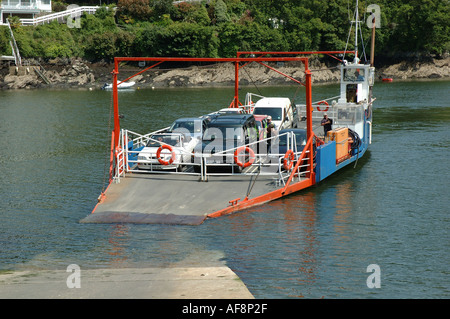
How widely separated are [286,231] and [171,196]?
430 cm

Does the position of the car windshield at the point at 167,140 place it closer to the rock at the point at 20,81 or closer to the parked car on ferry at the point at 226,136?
the parked car on ferry at the point at 226,136

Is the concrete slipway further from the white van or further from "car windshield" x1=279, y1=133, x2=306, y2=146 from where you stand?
the white van

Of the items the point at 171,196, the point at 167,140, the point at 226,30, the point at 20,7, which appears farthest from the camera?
the point at 226,30

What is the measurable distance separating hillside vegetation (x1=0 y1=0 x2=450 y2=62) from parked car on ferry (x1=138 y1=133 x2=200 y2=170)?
68670 mm

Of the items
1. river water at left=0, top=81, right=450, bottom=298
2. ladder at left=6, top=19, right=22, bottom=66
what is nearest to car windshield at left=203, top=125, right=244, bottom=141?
river water at left=0, top=81, right=450, bottom=298

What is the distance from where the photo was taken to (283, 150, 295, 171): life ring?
22.0 m

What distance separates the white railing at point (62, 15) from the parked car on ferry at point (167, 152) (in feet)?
251

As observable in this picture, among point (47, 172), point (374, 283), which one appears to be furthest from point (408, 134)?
point (374, 283)

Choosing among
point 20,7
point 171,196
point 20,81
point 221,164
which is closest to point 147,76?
point 20,81

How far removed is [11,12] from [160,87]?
28738 millimetres

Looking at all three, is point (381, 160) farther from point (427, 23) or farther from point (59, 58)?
point (427, 23)

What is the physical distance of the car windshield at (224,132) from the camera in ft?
78.9

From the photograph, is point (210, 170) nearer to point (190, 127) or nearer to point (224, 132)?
point (224, 132)

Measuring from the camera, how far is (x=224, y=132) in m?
24.3
